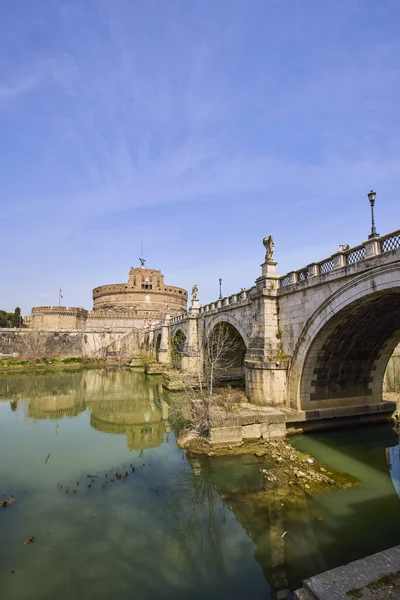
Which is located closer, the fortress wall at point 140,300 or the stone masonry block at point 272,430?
the stone masonry block at point 272,430

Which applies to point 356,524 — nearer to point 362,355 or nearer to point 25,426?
point 362,355

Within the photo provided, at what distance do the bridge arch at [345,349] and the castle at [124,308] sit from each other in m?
40.7

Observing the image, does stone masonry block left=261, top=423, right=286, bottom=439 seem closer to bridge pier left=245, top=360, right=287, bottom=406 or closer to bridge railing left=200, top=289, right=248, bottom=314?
bridge pier left=245, top=360, right=287, bottom=406

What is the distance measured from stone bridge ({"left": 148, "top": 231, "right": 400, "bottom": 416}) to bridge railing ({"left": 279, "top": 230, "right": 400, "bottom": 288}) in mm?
35

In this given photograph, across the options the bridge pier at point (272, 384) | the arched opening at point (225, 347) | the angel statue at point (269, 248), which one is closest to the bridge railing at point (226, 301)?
the arched opening at point (225, 347)

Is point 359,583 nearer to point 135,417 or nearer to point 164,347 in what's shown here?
point 135,417

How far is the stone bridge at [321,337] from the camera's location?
1198cm

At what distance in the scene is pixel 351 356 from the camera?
14.6 m

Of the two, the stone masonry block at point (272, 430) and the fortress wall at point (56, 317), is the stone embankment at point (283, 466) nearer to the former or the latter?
the stone masonry block at point (272, 430)

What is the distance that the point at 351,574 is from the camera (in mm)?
4156

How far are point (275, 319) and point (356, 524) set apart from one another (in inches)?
338

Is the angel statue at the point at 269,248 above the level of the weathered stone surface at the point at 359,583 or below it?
above

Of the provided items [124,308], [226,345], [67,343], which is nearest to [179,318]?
[226,345]

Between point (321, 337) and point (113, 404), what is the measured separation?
46.4 ft
